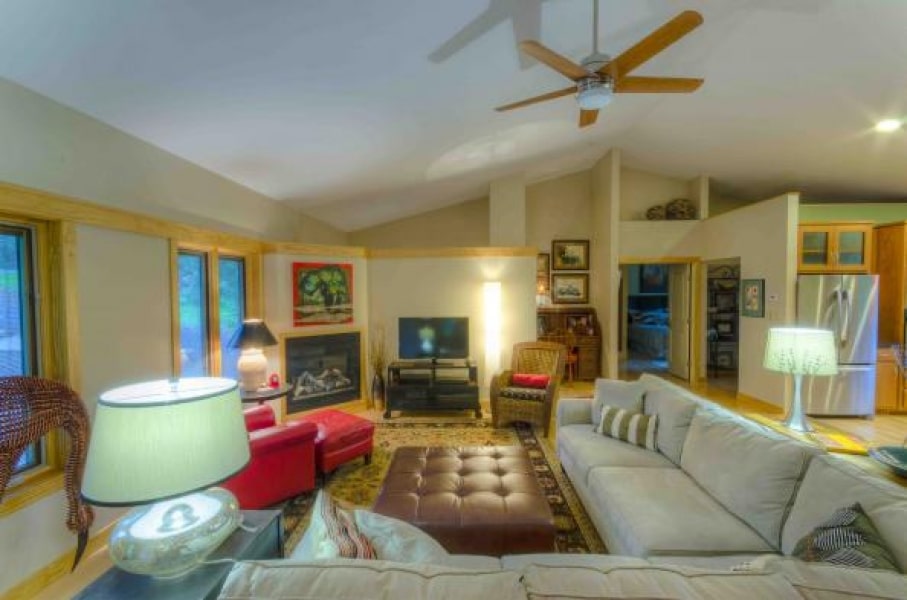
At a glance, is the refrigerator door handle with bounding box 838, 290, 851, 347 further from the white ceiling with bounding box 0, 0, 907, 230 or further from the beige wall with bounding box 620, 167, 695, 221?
the beige wall with bounding box 620, 167, 695, 221

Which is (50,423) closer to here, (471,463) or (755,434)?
(471,463)

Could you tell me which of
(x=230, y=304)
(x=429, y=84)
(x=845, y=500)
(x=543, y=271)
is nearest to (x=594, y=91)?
(x=429, y=84)

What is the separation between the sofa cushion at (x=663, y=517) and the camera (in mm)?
1717

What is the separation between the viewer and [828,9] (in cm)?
273

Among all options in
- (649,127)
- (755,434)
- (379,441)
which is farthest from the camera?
(649,127)

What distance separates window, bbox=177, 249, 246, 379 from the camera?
11.0 feet

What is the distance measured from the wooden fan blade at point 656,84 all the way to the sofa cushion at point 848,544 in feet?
7.51

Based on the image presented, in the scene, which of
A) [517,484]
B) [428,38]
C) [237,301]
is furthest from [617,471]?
[237,301]

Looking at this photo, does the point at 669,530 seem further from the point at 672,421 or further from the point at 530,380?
the point at 530,380

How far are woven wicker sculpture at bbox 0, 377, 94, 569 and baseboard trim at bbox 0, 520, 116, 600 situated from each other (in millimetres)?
76

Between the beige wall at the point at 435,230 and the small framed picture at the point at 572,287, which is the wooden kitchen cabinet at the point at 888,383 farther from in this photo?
the beige wall at the point at 435,230

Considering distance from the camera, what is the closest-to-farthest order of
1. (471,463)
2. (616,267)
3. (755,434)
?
(755,434)
(471,463)
(616,267)

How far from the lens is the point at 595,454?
104 inches

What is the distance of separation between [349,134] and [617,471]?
10.0ft
